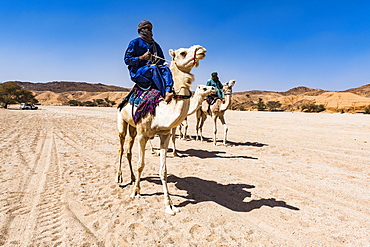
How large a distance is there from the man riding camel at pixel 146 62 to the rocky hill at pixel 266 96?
41.8 meters

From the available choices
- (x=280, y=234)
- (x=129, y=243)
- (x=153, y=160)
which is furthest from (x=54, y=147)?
(x=280, y=234)

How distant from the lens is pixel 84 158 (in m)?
7.60

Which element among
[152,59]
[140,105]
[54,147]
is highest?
[152,59]

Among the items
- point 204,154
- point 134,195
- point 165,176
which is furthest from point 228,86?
point 134,195

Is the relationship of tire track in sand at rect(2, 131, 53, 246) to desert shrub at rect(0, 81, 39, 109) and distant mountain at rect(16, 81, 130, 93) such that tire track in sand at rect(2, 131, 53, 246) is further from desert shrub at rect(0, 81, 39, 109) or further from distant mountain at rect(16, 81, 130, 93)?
distant mountain at rect(16, 81, 130, 93)

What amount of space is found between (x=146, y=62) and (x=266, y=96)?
107 meters

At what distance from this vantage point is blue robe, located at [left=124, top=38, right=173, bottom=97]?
4.27 meters

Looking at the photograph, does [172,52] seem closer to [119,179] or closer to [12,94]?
[119,179]

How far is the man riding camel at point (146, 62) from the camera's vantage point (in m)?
4.29

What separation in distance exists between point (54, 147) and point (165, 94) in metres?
7.35

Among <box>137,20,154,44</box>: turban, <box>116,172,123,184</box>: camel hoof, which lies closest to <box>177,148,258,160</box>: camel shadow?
<box>116,172,123,184</box>: camel hoof

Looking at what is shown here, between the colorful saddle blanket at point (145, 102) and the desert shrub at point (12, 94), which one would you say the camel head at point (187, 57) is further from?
the desert shrub at point (12, 94)

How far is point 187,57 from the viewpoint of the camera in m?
3.72

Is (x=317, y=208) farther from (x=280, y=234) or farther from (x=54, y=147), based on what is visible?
(x=54, y=147)
